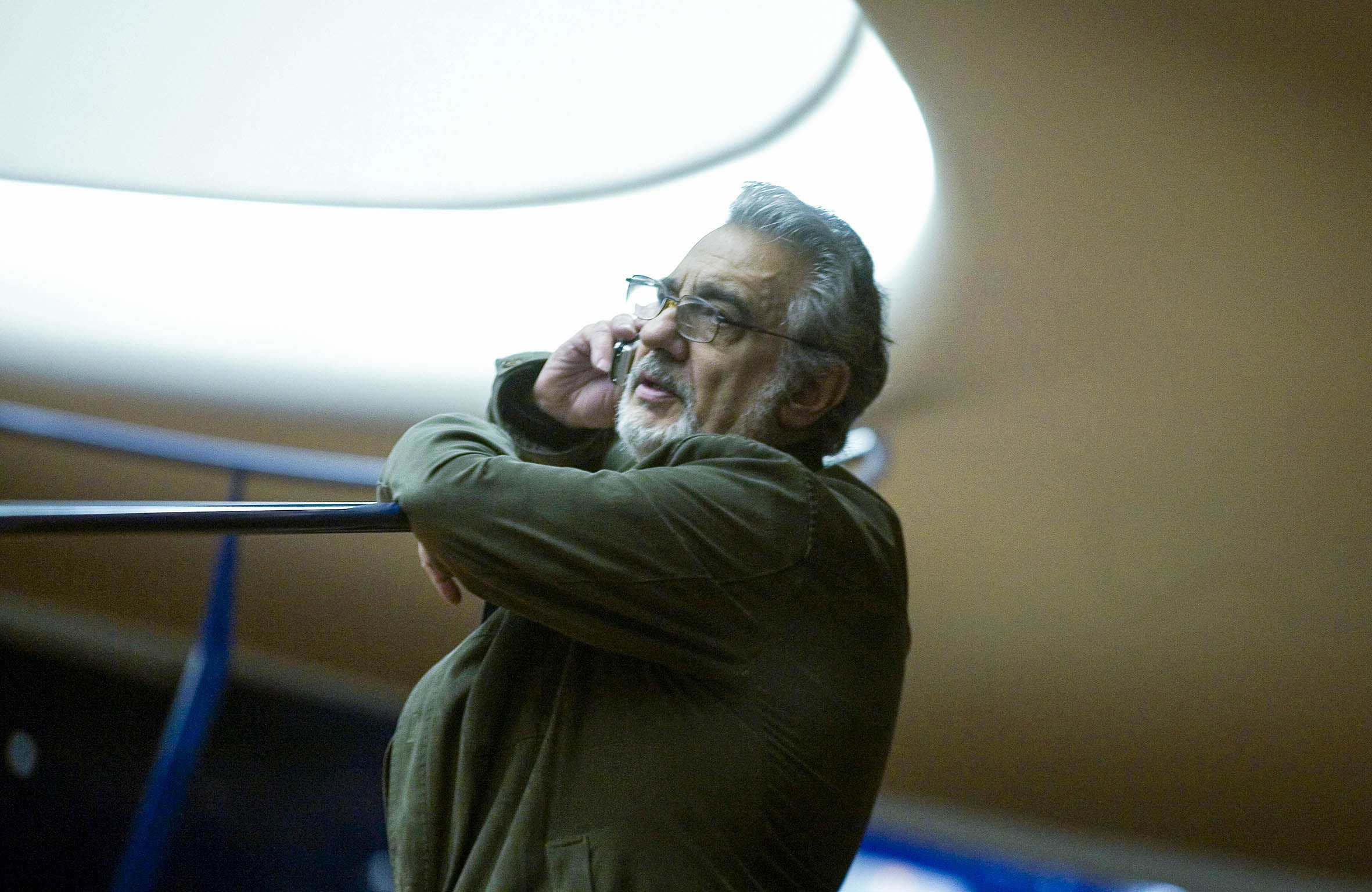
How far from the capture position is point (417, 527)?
1194mm

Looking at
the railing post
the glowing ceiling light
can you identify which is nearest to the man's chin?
the railing post

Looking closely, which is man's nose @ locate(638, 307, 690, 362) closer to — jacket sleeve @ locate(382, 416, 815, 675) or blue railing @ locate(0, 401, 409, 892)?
jacket sleeve @ locate(382, 416, 815, 675)

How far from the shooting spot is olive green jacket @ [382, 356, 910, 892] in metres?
1.17

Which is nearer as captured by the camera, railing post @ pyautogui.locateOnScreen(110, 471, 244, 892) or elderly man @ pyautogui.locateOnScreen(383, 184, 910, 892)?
elderly man @ pyautogui.locateOnScreen(383, 184, 910, 892)

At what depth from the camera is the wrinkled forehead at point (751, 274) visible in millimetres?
1534

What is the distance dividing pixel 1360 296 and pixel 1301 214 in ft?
0.93

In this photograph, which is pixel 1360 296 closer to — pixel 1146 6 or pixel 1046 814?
pixel 1146 6

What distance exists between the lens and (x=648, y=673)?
125cm

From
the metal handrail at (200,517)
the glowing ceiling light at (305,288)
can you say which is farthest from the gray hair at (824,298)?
the glowing ceiling light at (305,288)

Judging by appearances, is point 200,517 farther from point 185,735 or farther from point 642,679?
point 185,735

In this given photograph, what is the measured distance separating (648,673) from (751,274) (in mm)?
518

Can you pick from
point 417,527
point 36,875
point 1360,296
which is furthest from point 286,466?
point 36,875

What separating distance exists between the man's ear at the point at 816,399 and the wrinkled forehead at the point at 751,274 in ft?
0.31

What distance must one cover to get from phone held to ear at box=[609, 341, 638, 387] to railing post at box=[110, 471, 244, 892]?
1337mm
